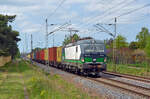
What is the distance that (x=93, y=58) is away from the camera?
23.4 metres

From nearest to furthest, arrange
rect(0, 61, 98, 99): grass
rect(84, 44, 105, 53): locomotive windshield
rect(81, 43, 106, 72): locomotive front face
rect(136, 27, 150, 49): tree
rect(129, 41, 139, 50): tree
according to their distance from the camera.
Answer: rect(0, 61, 98, 99): grass, rect(81, 43, 106, 72): locomotive front face, rect(84, 44, 105, 53): locomotive windshield, rect(136, 27, 150, 49): tree, rect(129, 41, 139, 50): tree

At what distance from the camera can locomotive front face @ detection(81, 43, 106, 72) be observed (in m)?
23.3

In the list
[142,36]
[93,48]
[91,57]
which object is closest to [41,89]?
[91,57]

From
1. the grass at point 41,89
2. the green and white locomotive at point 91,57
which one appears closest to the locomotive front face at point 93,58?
the green and white locomotive at point 91,57

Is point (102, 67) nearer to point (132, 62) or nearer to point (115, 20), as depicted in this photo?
point (115, 20)

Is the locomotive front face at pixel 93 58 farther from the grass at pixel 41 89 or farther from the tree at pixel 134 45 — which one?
the tree at pixel 134 45

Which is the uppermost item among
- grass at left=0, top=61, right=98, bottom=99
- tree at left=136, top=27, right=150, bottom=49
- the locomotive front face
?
tree at left=136, top=27, right=150, bottom=49

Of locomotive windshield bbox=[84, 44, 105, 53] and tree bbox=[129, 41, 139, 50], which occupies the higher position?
tree bbox=[129, 41, 139, 50]

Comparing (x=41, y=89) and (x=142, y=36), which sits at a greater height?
(x=142, y=36)

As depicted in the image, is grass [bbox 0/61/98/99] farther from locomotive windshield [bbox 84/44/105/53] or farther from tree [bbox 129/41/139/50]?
tree [bbox 129/41/139/50]

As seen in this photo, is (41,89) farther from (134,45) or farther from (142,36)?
(134,45)

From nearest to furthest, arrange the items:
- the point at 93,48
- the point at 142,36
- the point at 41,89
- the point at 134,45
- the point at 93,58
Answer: the point at 41,89, the point at 93,58, the point at 93,48, the point at 142,36, the point at 134,45

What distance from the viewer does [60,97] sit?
1236cm

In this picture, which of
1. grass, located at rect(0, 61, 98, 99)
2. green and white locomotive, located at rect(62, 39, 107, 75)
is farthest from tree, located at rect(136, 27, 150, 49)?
grass, located at rect(0, 61, 98, 99)
